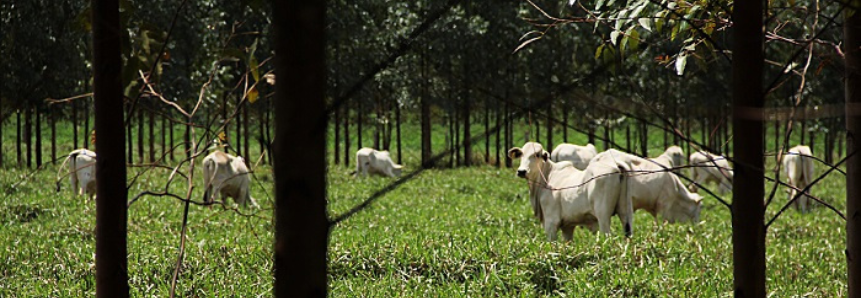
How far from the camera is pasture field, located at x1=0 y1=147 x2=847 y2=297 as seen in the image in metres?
6.45

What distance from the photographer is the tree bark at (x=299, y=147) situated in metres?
1.36

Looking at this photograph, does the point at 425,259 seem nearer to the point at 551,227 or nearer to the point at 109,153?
the point at 551,227

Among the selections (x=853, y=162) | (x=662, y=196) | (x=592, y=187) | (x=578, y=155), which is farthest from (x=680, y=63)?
(x=578, y=155)

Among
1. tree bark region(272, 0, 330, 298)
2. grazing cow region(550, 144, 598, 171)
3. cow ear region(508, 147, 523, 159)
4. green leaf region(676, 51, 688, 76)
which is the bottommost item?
grazing cow region(550, 144, 598, 171)

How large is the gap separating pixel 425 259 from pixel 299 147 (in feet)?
19.9

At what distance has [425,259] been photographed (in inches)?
290

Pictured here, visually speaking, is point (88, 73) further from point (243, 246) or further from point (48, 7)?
point (243, 246)

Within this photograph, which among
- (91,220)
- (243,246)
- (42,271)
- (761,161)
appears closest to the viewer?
(761,161)

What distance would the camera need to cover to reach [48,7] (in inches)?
572

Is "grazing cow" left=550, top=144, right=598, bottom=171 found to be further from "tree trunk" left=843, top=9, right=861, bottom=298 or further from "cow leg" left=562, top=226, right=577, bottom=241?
"tree trunk" left=843, top=9, right=861, bottom=298

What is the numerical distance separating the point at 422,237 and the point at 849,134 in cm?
620

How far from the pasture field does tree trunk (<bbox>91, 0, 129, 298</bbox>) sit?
85.9 inches

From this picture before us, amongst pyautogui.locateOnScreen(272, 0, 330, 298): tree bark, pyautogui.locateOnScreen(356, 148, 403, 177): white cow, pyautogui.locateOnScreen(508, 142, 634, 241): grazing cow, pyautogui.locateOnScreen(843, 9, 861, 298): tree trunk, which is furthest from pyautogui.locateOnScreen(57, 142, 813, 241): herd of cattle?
pyautogui.locateOnScreen(356, 148, 403, 177): white cow

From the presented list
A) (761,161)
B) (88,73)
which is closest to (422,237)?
(761,161)
